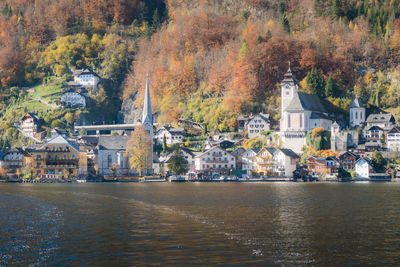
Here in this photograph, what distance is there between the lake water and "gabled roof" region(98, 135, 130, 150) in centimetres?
6410

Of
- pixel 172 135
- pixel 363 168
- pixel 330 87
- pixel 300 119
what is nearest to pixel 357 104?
pixel 330 87

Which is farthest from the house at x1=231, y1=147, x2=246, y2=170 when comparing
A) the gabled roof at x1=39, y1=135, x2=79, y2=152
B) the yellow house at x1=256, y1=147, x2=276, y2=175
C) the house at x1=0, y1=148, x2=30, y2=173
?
the house at x1=0, y1=148, x2=30, y2=173

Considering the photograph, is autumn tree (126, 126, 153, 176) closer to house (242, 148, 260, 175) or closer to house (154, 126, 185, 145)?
house (154, 126, 185, 145)

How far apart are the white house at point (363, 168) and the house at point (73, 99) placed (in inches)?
2929

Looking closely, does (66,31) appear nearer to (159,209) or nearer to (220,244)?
(159,209)

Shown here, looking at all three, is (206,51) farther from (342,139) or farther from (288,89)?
(342,139)

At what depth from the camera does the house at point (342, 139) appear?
4040 inches

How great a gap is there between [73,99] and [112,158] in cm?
3604

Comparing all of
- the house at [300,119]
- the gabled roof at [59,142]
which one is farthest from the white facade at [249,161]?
the gabled roof at [59,142]

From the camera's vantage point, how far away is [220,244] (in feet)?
97.0

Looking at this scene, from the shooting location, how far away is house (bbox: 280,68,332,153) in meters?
110

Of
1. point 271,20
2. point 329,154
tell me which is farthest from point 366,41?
point 329,154

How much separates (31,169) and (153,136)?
2661 centimetres

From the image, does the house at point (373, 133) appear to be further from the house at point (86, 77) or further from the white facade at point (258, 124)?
the house at point (86, 77)
